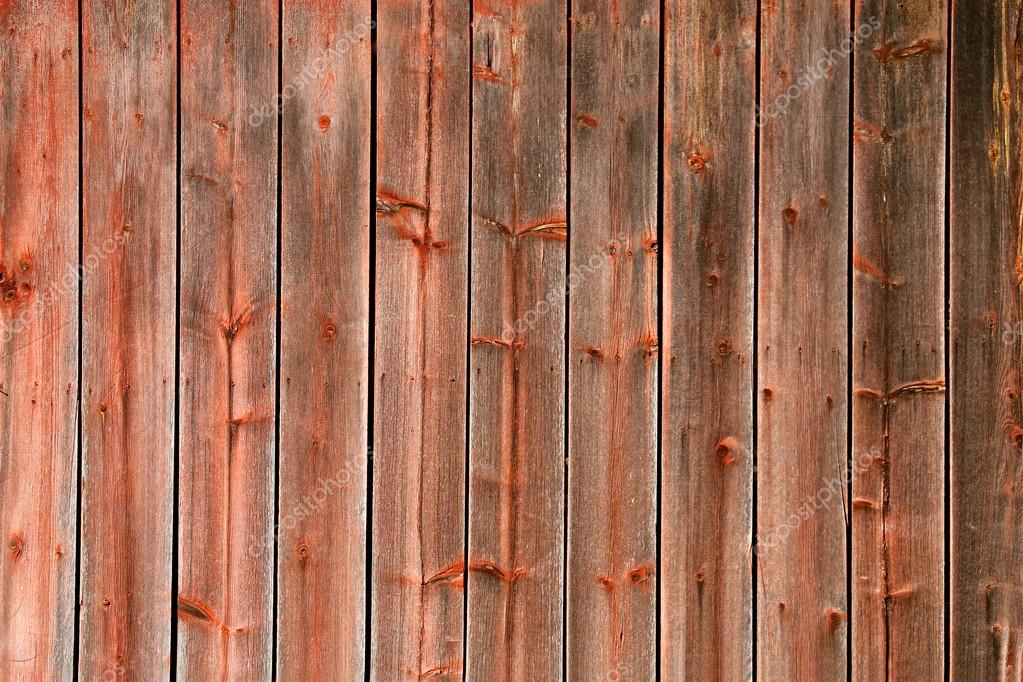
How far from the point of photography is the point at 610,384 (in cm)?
148

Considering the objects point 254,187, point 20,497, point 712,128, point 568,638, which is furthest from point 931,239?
point 20,497

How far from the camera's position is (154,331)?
1.50 meters

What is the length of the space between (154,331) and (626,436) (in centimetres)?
89

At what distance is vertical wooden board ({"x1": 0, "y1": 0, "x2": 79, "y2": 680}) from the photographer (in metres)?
1.50

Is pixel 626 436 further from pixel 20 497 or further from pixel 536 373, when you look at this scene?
Answer: pixel 20 497

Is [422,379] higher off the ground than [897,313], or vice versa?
[897,313]
